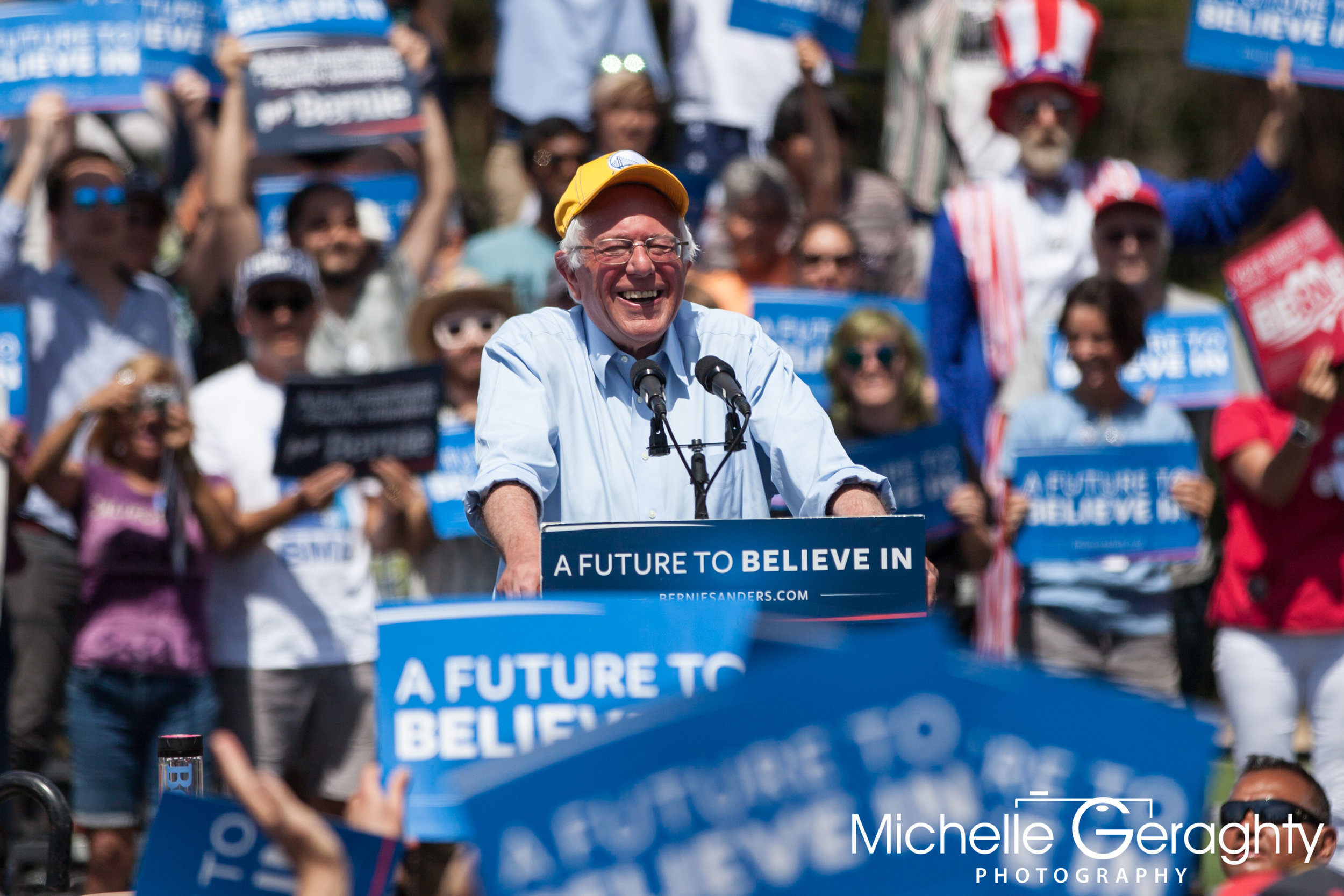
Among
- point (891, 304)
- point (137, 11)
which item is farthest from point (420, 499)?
point (137, 11)

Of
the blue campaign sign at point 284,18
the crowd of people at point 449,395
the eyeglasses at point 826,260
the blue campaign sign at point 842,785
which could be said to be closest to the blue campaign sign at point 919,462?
the crowd of people at point 449,395

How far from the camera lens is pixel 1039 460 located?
21.7ft

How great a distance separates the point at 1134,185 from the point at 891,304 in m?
1.23

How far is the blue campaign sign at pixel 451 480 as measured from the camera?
663 cm

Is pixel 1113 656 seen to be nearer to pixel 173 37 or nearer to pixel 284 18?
pixel 284 18

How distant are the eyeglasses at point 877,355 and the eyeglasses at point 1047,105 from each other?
1419mm

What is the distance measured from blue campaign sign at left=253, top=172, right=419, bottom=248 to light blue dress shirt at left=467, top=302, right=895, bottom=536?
11.0 ft

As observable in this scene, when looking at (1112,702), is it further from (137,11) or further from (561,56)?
(561,56)

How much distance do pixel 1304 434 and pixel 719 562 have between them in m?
3.69

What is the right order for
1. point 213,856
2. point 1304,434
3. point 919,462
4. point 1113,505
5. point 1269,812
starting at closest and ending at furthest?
point 213,856
point 1269,812
point 1304,434
point 1113,505
point 919,462

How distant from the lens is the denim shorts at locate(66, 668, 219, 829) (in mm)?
6082

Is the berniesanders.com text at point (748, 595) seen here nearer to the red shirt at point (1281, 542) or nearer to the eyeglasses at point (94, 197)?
the red shirt at point (1281, 542)

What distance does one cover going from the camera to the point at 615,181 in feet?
13.8

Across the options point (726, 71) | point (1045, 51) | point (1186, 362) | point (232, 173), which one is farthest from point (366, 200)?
point (1186, 362)
